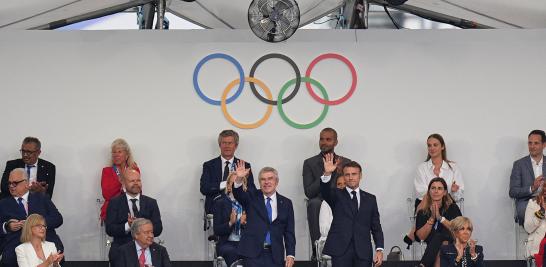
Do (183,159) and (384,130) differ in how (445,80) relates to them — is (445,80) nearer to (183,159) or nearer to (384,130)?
(384,130)

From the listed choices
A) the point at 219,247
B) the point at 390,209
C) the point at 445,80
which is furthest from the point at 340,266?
the point at 445,80

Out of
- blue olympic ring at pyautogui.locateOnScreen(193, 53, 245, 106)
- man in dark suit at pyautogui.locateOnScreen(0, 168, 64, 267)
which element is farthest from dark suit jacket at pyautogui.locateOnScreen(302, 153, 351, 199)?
man in dark suit at pyautogui.locateOnScreen(0, 168, 64, 267)

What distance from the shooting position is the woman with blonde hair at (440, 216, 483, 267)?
39.1ft

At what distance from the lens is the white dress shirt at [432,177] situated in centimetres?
1354

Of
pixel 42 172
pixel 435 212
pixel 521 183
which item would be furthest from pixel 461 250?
pixel 42 172

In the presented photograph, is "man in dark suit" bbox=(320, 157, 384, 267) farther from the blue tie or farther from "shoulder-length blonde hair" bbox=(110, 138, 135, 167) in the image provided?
"shoulder-length blonde hair" bbox=(110, 138, 135, 167)

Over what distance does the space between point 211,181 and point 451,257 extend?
2.90 metres

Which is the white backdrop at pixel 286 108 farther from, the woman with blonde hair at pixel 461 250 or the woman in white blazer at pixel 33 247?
the woman in white blazer at pixel 33 247

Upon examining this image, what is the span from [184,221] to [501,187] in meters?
3.58

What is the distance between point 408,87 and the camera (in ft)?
47.1

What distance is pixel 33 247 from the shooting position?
11828mm

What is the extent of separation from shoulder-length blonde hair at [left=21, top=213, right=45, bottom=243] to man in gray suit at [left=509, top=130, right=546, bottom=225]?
16.8 feet

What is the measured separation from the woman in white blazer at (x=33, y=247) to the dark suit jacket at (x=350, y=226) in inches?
103

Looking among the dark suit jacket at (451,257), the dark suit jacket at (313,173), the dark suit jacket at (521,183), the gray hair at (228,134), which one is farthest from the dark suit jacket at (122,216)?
the dark suit jacket at (521,183)
